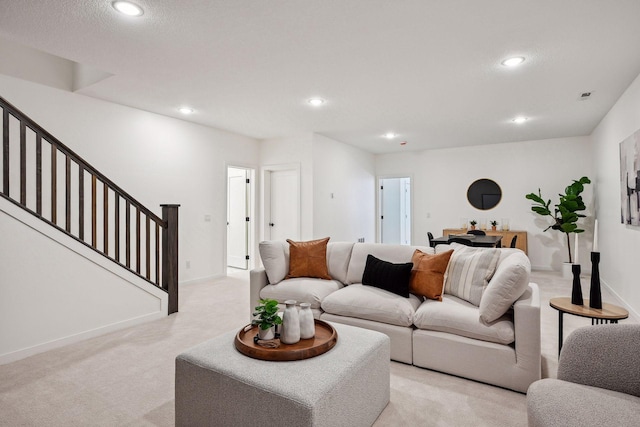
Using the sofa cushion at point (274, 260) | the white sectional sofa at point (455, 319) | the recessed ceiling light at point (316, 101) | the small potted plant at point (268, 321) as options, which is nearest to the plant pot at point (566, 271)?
the white sectional sofa at point (455, 319)

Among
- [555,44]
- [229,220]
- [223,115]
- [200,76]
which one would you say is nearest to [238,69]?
[200,76]

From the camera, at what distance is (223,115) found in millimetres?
4914

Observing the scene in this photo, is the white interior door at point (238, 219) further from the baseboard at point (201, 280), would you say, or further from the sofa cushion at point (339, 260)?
the sofa cushion at point (339, 260)

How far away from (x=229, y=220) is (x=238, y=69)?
4.03 meters

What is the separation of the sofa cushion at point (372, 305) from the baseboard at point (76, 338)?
6.37ft

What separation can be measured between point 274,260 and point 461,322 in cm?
180

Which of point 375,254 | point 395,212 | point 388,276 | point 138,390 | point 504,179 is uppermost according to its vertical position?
point 504,179

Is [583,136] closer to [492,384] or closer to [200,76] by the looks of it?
[492,384]

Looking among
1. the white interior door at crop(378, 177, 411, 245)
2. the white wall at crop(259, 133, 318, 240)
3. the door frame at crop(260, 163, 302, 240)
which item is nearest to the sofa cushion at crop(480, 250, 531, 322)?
the white wall at crop(259, 133, 318, 240)

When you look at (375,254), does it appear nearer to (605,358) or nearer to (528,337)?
(528,337)

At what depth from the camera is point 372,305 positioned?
8.98 ft

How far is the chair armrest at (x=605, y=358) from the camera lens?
4.68 feet

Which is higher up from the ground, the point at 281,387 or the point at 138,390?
the point at 281,387

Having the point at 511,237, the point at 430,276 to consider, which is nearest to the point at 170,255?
the point at 430,276
